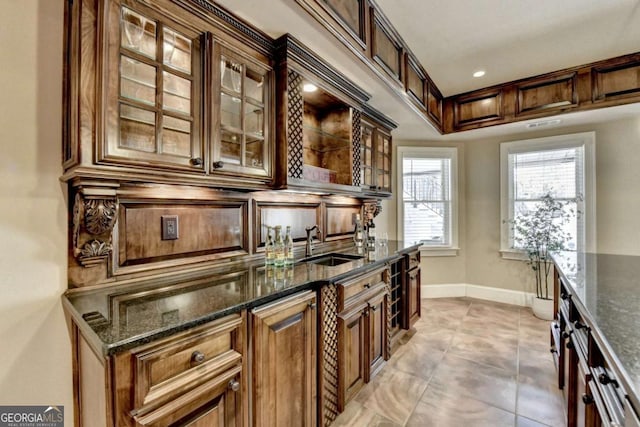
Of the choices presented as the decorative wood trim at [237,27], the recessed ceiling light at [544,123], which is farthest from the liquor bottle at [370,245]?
the recessed ceiling light at [544,123]

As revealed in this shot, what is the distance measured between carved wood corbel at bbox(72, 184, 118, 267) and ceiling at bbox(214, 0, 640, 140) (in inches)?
44.0

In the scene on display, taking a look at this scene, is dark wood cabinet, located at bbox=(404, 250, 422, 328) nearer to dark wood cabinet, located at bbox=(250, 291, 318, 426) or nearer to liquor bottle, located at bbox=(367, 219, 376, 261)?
liquor bottle, located at bbox=(367, 219, 376, 261)

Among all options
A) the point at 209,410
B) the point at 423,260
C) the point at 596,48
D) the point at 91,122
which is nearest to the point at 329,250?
the point at 209,410

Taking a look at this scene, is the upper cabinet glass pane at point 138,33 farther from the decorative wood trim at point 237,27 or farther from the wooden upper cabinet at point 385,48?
the wooden upper cabinet at point 385,48

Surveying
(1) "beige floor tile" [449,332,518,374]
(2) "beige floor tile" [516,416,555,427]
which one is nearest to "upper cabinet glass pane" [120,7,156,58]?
(2) "beige floor tile" [516,416,555,427]

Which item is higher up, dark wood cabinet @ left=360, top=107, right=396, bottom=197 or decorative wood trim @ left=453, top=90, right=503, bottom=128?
decorative wood trim @ left=453, top=90, right=503, bottom=128

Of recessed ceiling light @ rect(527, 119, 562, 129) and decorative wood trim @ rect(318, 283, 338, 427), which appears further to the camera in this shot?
recessed ceiling light @ rect(527, 119, 562, 129)

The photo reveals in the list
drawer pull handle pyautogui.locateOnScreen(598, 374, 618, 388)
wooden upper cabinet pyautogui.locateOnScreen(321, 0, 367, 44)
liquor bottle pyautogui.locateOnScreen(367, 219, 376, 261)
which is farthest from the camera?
liquor bottle pyautogui.locateOnScreen(367, 219, 376, 261)

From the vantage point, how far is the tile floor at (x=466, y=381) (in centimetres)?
183

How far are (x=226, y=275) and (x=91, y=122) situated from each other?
959 mm

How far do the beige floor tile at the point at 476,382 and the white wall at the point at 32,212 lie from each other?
2.30 m

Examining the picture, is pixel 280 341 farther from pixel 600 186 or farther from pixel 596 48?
pixel 600 186

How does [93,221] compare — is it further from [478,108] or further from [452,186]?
[452,186]

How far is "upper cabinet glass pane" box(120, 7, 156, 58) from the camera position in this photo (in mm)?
1188
